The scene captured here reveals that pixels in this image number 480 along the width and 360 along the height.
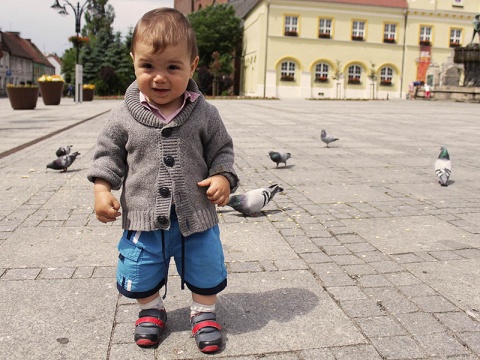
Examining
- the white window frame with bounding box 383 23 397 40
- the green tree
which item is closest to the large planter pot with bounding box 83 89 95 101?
the green tree

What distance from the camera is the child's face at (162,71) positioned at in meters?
2.28

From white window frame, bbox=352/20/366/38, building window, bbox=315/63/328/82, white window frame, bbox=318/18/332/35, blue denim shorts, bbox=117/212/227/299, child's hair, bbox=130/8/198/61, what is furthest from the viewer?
building window, bbox=315/63/328/82

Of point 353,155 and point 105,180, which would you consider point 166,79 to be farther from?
point 353,155

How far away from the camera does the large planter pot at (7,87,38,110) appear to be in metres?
21.2

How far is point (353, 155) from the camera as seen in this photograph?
9.12 metres

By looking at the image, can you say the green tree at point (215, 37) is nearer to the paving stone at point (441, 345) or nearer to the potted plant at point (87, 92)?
the potted plant at point (87, 92)

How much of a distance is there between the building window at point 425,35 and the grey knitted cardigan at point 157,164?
176ft

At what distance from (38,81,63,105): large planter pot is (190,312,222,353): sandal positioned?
25461 millimetres

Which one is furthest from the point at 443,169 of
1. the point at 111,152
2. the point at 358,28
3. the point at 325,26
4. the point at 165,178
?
the point at 358,28

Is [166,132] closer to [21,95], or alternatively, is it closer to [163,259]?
[163,259]

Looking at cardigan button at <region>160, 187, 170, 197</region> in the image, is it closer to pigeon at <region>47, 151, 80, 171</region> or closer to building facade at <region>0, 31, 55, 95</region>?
pigeon at <region>47, 151, 80, 171</region>

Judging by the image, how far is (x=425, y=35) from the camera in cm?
5175

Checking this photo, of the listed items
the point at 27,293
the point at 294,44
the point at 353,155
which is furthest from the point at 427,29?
the point at 27,293

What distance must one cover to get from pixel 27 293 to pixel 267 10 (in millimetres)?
49097
